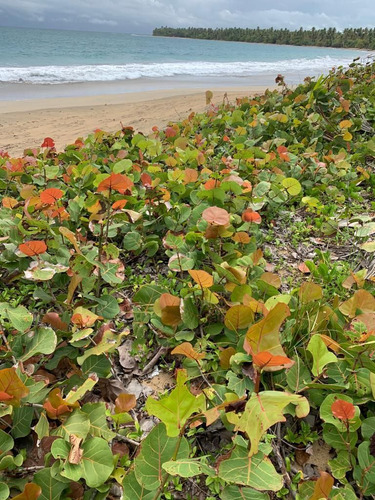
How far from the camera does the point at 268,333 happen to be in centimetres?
97

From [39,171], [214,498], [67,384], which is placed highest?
[39,171]

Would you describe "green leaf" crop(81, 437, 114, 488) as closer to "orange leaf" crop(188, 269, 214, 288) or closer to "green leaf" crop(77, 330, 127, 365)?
"green leaf" crop(77, 330, 127, 365)

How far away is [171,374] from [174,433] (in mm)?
606

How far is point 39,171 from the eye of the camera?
8.32 feet

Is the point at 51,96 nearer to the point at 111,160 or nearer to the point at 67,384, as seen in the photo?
the point at 111,160

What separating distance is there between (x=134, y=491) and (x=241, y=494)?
26 centimetres

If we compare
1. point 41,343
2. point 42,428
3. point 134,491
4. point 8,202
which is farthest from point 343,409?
point 8,202

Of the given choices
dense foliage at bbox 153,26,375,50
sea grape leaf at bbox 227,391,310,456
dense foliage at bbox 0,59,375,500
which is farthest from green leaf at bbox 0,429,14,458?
dense foliage at bbox 153,26,375,50

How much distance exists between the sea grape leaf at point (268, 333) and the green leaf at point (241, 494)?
31 centimetres

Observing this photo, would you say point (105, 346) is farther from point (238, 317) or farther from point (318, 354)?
point (318, 354)

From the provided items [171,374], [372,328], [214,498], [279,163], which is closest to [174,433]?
[214,498]

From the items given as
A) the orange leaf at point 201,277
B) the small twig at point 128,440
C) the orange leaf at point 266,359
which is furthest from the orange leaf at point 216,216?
the small twig at point 128,440

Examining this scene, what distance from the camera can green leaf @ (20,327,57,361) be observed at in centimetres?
117

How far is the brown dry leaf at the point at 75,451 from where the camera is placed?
0.90 meters
